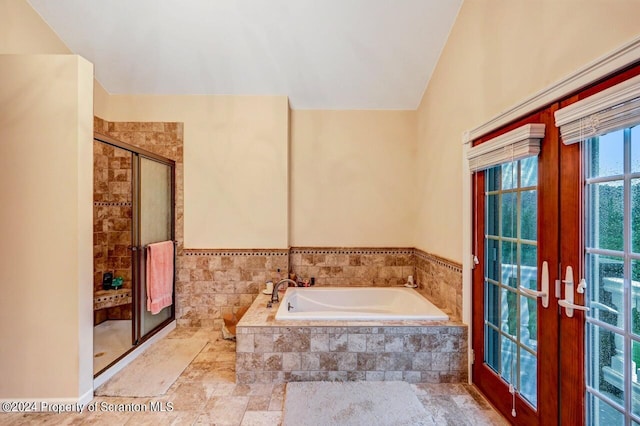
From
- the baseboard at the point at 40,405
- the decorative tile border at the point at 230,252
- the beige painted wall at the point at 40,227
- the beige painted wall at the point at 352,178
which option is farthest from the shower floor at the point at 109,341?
the beige painted wall at the point at 352,178

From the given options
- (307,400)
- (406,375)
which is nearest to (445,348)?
(406,375)

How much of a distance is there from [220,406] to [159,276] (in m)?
1.55

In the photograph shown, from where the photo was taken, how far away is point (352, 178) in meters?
3.54

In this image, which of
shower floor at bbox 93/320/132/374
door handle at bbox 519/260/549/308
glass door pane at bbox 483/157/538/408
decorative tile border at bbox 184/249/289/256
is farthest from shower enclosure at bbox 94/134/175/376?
door handle at bbox 519/260/549/308

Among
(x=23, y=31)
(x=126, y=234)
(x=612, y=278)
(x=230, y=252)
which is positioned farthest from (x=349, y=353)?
(x=23, y=31)

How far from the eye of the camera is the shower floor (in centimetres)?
249

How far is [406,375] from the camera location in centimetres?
224

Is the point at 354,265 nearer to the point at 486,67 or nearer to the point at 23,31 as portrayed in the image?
the point at 486,67

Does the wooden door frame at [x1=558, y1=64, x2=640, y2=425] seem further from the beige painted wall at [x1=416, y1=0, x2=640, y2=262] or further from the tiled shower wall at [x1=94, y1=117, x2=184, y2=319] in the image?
the tiled shower wall at [x1=94, y1=117, x2=184, y2=319]

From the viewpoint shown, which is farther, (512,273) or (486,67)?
(486,67)

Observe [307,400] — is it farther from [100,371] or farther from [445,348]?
[100,371]

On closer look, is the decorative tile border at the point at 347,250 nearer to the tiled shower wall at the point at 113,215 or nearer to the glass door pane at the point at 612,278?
the tiled shower wall at the point at 113,215

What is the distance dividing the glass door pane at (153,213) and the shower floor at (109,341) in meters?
0.20

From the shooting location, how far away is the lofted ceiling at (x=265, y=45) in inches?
98.4
